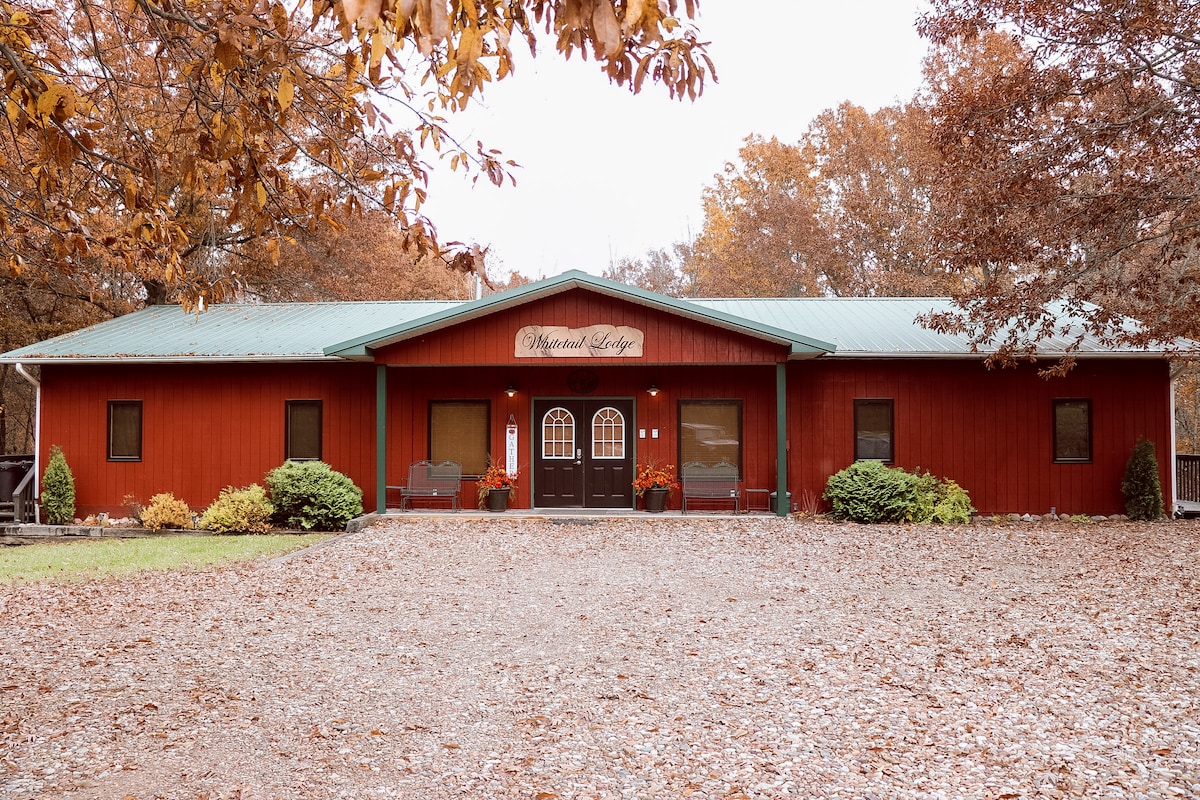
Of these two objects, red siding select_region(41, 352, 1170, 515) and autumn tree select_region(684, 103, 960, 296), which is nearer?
red siding select_region(41, 352, 1170, 515)

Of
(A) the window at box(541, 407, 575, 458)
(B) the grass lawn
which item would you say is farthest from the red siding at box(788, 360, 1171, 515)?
(B) the grass lawn

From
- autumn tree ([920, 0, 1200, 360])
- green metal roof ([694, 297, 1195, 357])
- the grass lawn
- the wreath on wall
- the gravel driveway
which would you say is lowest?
the grass lawn

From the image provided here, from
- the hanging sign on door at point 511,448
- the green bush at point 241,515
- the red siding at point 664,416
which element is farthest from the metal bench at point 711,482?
the green bush at point 241,515

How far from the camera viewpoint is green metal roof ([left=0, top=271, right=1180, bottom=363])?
13383mm

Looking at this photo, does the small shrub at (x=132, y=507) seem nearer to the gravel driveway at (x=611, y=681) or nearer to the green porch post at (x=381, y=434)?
the green porch post at (x=381, y=434)

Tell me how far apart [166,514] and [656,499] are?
816cm

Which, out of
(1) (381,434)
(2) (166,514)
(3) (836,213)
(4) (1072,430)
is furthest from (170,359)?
(3) (836,213)

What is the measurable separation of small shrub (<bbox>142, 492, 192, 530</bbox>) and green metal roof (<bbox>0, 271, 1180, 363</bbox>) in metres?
2.40

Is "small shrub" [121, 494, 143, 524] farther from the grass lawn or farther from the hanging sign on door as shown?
the hanging sign on door

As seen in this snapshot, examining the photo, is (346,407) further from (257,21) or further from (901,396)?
(257,21)

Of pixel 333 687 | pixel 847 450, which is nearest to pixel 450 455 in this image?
pixel 847 450

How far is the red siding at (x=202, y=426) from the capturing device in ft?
49.7

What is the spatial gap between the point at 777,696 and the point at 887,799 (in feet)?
4.64

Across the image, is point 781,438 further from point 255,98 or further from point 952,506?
point 255,98
